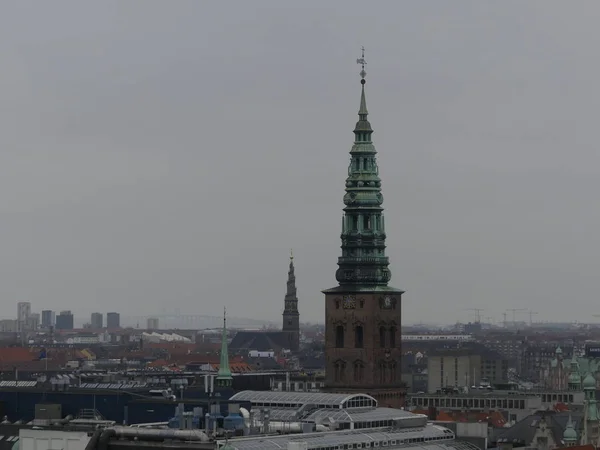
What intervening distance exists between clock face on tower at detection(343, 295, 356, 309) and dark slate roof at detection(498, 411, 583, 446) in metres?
10.5

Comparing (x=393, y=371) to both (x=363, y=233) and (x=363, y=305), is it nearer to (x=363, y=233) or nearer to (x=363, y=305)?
(x=363, y=305)

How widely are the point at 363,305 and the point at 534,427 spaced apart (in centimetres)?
1343

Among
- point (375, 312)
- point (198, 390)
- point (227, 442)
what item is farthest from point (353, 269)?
point (227, 442)

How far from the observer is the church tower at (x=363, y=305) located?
124 meters

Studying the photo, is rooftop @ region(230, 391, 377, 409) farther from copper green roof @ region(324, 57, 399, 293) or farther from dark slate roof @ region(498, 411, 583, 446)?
dark slate roof @ region(498, 411, 583, 446)

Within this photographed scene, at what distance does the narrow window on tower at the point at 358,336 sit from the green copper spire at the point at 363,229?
2.34m

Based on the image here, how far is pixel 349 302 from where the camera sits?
125 meters

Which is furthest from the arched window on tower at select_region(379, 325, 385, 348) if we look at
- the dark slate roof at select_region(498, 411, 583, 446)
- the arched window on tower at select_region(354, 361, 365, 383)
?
the dark slate roof at select_region(498, 411, 583, 446)

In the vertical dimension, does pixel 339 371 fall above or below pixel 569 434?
above

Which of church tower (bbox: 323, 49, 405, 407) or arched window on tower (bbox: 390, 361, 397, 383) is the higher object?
church tower (bbox: 323, 49, 405, 407)

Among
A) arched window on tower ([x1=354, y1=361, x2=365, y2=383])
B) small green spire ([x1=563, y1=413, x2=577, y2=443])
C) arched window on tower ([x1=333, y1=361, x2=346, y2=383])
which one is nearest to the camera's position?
arched window on tower ([x1=354, y1=361, x2=365, y2=383])

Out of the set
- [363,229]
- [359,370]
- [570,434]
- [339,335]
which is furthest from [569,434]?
[363,229]

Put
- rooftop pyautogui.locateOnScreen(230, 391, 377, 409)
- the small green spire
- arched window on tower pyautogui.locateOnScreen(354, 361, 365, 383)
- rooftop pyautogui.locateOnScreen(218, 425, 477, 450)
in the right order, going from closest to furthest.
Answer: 1. rooftop pyautogui.locateOnScreen(218, 425, 477, 450)
2. rooftop pyautogui.locateOnScreen(230, 391, 377, 409)
3. arched window on tower pyautogui.locateOnScreen(354, 361, 365, 383)
4. the small green spire

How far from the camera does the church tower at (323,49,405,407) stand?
123750mm
